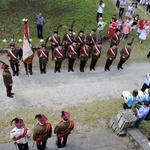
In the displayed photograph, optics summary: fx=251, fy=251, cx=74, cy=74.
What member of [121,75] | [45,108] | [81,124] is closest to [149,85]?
[121,75]

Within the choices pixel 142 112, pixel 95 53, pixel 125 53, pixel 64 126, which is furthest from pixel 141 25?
pixel 64 126

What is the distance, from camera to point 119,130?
826 centimetres

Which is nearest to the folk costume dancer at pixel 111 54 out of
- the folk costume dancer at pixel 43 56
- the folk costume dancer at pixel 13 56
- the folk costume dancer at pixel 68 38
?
the folk costume dancer at pixel 68 38

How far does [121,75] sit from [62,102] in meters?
3.52

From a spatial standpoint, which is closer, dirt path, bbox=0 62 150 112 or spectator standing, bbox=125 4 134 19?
dirt path, bbox=0 62 150 112

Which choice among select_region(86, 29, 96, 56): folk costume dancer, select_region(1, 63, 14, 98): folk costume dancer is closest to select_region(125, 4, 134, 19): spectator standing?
select_region(86, 29, 96, 56): folk costume dancer

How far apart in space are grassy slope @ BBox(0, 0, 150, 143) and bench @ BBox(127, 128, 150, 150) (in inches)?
37.8

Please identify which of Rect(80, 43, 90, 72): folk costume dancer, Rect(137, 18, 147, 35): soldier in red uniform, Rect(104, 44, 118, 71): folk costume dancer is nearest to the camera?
Rect(80, 43, 90, 72): folk costume dancer

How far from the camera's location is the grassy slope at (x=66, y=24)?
28.9 feet

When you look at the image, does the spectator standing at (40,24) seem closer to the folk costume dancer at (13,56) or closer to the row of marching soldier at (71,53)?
the row of marching soldier at (71,53)

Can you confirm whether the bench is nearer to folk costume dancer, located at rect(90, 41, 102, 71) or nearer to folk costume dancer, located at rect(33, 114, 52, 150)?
folk costume dancer, located at rect(33, 114, 52, 150)

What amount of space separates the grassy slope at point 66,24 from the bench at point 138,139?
959 millimetres

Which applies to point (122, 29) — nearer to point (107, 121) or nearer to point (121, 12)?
point (121, 12)

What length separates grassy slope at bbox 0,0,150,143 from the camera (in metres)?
8.81
